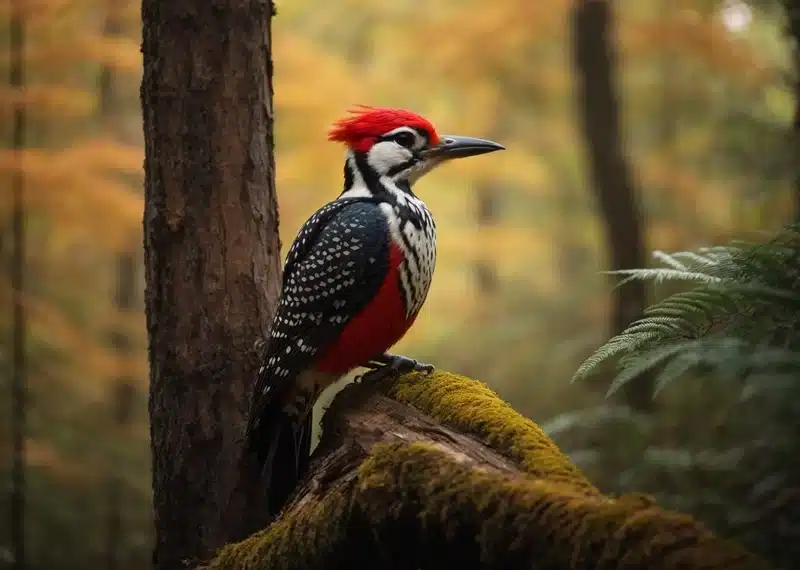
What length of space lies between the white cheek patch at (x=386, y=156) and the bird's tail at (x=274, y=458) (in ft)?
3.72

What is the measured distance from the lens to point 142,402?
8.59 metres

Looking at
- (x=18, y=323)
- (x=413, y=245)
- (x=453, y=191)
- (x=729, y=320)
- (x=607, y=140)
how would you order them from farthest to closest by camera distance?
(x=453, y=191)
(x=607, y=140)
(x=18, y=323)
(x=413, y=245)
(x=729, y=320)

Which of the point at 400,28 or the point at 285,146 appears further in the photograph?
the point at 400,28

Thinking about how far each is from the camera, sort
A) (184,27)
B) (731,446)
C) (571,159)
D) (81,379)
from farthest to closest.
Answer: (571,159), (81,379), (731,446), (184,27)

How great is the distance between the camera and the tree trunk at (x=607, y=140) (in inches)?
243

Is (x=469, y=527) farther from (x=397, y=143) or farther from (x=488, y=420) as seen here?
Answer: (x=397, y=143)

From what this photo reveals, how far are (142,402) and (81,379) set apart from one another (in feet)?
6.78

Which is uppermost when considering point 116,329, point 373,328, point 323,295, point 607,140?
point 607,140

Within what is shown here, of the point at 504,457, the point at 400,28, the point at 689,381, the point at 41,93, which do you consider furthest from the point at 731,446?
the point at 400,28

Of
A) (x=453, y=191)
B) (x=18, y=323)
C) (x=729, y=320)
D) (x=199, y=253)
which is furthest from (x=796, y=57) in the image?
(x=453, y=191)

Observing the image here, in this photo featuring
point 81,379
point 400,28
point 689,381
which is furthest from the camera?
point 400,28

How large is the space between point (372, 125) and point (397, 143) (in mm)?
133

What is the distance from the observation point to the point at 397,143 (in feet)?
10.4

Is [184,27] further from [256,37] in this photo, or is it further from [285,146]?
[285,146]
